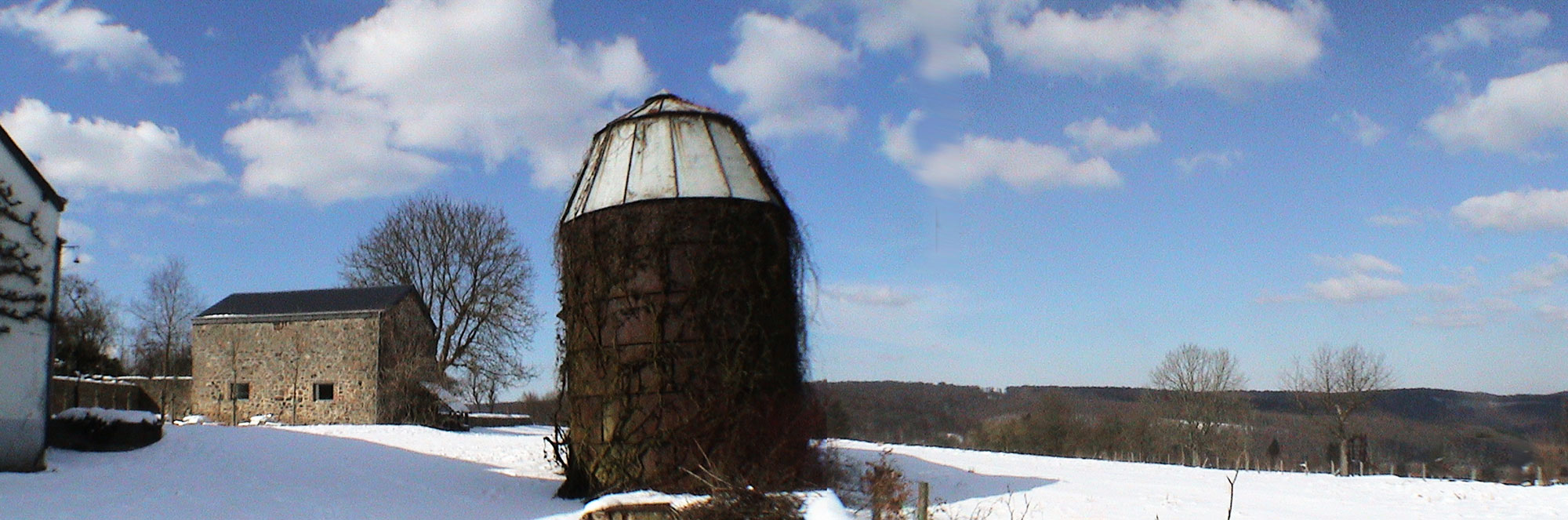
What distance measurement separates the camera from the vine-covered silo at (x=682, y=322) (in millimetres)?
12633

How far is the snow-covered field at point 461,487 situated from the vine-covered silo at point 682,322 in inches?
50.8

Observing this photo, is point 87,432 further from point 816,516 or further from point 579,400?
point 816,516

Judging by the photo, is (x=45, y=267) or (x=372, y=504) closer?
(x=372, y=504)

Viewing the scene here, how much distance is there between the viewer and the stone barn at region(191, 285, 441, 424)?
3016cm

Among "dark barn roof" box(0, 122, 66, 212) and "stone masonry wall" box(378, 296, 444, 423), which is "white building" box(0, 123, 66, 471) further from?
"stone masonry wall" box(378, 296, 444, 423)

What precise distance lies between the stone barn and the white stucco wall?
51.3ft

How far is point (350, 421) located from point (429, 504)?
62.0 ft

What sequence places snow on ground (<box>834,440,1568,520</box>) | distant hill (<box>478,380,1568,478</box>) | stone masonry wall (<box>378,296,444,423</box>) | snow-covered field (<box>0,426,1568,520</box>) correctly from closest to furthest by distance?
snow-covered field (<box>0,426,1568,520</box>) → snow on ground (<box>834,440,1568,520</box>) → stone masonry wall (<box>378,296,444,423</box>) → distant hill (<box>478,380,1568,478</box>)

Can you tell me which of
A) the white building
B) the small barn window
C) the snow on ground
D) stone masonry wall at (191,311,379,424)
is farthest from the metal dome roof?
the small barn window

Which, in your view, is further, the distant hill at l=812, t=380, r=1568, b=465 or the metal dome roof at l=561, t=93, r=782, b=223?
the distant hill at l=812, t=380, r=1568, b=465

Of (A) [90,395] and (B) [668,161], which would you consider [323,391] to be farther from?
(B) [668,161]

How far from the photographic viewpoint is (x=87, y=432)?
1599cm

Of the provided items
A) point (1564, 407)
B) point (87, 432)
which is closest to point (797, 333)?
point (87, 432)

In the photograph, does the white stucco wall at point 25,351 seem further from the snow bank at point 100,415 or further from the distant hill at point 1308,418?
the distant hill at point 1308,418
